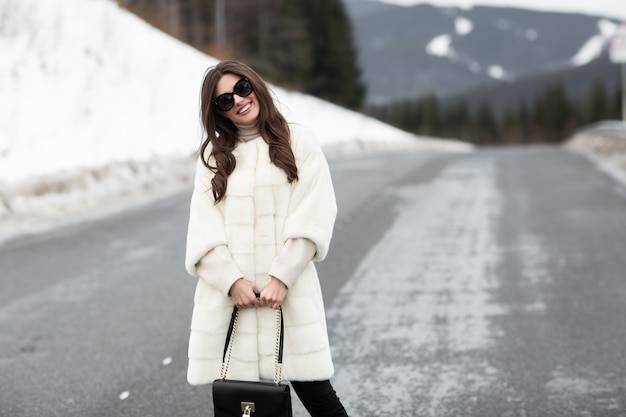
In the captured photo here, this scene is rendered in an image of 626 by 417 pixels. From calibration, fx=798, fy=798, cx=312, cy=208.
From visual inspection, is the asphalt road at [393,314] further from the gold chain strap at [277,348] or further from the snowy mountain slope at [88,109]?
the snowy mountain slope at [88,109]

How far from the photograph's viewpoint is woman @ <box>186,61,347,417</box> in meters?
2.82

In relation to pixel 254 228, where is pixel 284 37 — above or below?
below

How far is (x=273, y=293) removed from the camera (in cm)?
276

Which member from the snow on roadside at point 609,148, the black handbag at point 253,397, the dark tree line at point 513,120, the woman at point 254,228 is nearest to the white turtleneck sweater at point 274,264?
the woman at point 254,228

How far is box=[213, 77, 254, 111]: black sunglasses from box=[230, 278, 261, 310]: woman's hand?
61 cm

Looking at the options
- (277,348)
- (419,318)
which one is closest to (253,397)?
(277,348)

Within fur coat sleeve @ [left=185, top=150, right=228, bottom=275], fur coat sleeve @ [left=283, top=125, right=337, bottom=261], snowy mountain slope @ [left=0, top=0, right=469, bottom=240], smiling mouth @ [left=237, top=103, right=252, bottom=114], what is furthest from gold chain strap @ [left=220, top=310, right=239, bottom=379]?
snowy mountain slope @ [left=0, top=0, right=469, bottom=240]

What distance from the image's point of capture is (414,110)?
17162 centimetres

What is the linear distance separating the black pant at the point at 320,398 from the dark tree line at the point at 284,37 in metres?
35.9

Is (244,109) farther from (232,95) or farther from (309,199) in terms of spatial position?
(309,199)

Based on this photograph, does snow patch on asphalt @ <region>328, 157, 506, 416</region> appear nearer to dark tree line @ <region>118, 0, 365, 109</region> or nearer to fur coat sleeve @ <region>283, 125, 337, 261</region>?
fur coat sleeve @ <region>283, 125, 337, 261</region>

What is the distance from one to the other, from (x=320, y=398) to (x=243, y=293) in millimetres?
546

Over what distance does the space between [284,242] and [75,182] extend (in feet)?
37.4

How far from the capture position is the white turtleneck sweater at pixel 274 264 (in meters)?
2.76
